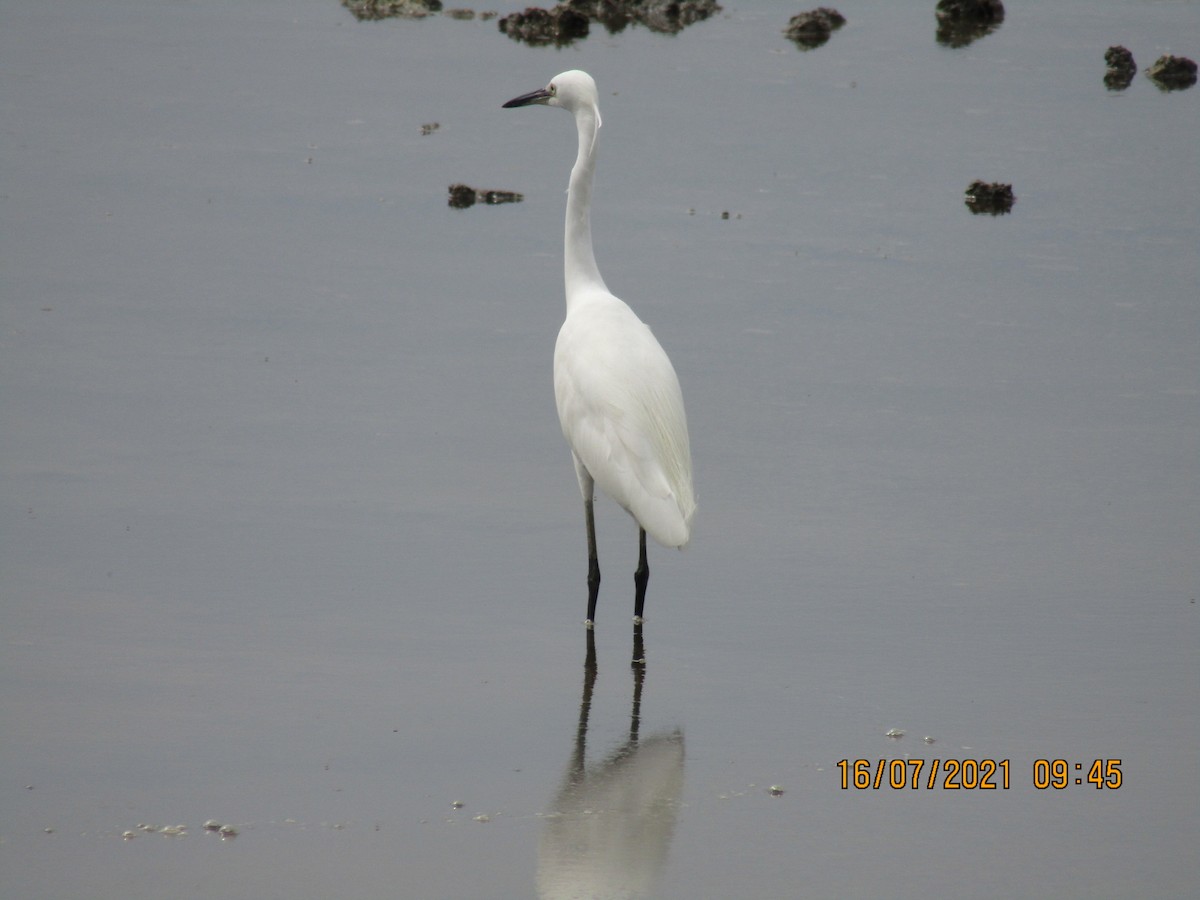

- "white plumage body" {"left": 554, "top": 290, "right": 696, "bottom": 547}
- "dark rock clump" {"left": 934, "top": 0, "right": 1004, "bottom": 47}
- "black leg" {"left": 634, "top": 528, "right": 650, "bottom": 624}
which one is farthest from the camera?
"dark rock clump" {"left": 934, "top": 0, "right": 1004, "bottom": 47}

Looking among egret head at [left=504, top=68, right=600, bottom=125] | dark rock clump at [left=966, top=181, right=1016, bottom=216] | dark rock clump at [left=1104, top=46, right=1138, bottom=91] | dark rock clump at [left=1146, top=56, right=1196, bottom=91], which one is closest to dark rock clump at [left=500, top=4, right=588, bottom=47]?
dark rock clump at [left=1104, top=46, right=1138, bottom=91]

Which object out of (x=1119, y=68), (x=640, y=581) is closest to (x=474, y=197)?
(x=640, y=581)

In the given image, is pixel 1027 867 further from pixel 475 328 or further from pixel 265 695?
pixel 475 328

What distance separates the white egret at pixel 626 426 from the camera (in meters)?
6.04

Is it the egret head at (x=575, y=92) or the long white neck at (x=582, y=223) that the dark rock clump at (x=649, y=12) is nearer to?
the egret head at (x=575, y=92)

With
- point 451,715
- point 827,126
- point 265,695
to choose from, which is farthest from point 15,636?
point 827,126

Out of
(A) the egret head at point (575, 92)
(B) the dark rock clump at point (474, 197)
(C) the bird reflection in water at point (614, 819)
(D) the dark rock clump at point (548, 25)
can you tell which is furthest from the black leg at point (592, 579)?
(D) the dark rock clump at point (548, 25)

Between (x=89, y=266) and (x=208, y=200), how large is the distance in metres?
1.81

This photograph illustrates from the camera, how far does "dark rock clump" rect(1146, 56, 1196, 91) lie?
17.4 meters

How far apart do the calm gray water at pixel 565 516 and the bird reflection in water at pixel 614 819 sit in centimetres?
2

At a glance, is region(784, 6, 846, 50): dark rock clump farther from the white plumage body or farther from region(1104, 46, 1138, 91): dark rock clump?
the white plumage body
